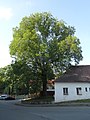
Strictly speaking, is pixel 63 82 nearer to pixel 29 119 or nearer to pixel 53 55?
pixel 53 55

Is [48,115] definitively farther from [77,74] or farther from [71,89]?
[77,74]

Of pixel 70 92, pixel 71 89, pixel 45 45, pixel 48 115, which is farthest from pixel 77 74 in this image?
pixel 48 115

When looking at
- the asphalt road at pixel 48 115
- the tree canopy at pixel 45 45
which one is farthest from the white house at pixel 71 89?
the asphalt road at pixel 48 115

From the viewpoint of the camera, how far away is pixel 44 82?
173 ft

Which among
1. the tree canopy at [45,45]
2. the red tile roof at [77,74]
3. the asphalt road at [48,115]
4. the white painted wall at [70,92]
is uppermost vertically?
the tree canopy at [45,45]

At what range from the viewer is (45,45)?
5044cm

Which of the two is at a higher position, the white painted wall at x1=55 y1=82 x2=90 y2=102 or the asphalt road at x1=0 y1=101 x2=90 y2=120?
the white painted wall at x1=55 y1=82 x2=90 y2=102

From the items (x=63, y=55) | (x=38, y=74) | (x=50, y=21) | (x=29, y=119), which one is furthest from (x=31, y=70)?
(x=29, y=119)

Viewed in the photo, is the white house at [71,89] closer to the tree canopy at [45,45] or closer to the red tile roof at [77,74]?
the red tile roof at [77,74]

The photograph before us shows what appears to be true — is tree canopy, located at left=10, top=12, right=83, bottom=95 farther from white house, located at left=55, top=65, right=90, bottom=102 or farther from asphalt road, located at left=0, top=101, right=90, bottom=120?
asphalt road, located at left=0, top=101, right=90, bottom=120

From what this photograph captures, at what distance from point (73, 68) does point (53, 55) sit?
522 cm

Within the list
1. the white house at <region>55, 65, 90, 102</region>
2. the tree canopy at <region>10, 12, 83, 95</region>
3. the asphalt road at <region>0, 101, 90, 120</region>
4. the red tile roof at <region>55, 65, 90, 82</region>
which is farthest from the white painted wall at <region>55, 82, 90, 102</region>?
the asphalt road at <region>0, 101, 90, 120</region>

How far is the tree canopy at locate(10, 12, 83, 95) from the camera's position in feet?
166

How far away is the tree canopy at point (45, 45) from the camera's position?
166ft
